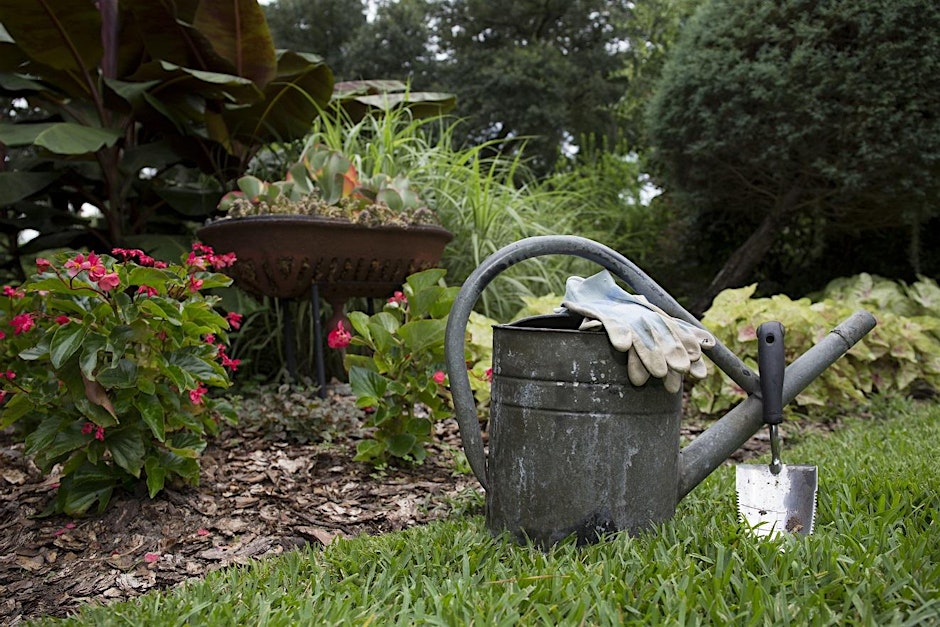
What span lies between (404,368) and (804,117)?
139 inches

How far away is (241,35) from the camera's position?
163 inches

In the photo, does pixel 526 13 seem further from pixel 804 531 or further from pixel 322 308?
pixel 804 531

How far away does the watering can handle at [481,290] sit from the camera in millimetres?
1740

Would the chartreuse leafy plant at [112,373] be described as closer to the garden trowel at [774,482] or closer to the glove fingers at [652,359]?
the glove fingers at [652,359]

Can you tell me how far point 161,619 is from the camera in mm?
1420

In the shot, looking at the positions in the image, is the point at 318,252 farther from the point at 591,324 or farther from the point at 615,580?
the point at 615,580

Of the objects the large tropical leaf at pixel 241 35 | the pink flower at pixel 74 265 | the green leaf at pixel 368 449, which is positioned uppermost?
the large tropical leaf at pixel 241 35

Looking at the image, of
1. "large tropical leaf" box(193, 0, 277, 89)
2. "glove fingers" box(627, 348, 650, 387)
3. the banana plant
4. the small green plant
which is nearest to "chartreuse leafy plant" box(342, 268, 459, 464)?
the small green plant

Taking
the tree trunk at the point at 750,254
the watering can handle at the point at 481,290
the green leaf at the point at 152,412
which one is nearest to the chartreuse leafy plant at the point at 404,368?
the green leaf at the point at 152,412

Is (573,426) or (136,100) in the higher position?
(136,100)

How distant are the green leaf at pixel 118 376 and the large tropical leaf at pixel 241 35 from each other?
258 centimetres

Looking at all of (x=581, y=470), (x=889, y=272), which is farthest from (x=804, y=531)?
(x=889, y=272)

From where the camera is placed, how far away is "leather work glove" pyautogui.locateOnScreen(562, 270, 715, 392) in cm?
161

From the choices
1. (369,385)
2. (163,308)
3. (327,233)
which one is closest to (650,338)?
(369,385)
